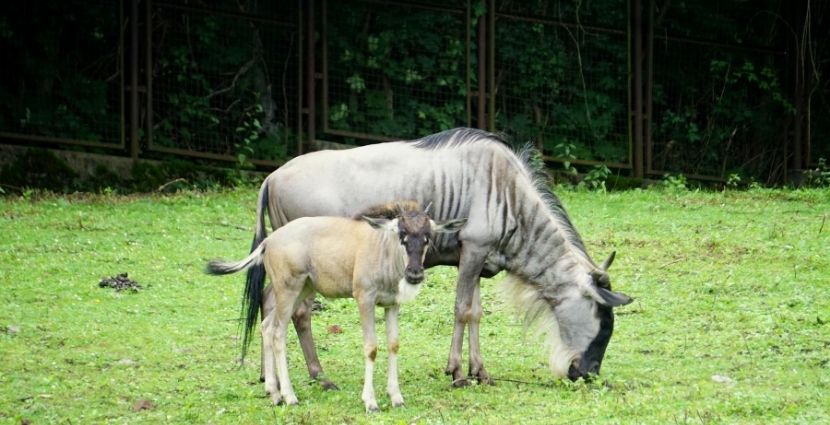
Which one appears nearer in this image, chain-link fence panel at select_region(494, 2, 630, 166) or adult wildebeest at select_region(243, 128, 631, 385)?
adult wildebeest at select_region(243, 128, 631, 385)

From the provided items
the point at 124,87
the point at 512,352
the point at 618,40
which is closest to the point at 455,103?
the point at 618,40

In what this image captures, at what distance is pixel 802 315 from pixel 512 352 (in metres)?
2.28

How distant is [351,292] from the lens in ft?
29.0

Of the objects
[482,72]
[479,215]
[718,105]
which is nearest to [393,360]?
[479,215]

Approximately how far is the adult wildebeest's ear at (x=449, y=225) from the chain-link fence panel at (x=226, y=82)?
891 centimetres

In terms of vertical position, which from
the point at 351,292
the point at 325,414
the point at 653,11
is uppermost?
the point at 653,11

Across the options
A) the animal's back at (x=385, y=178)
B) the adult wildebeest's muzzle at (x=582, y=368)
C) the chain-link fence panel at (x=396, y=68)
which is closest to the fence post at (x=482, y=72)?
the chain-link fence panel at (x=396, y=68)

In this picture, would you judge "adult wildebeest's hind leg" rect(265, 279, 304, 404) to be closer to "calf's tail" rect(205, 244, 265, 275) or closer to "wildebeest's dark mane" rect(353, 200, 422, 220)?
"calf's tail" rect(205, 244, 265, 275)

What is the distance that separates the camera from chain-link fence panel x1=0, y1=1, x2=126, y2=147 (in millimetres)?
16812

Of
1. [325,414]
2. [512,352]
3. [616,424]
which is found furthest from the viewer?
[512,352]

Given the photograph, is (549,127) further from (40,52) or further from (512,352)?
(512,352)

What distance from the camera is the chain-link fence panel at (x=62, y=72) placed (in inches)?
662

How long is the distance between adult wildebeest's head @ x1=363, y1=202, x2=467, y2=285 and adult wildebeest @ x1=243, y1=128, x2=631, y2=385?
1.02 m

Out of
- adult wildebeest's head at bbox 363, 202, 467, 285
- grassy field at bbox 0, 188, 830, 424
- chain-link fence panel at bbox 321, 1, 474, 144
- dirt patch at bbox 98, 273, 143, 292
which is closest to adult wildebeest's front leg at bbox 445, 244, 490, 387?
grassy field at bbox 0, 188, 830, 424
